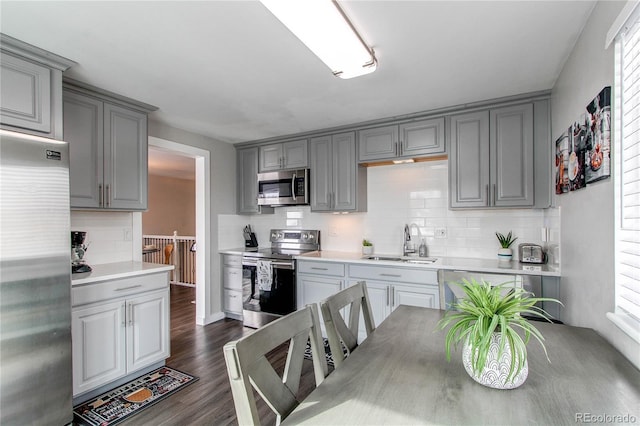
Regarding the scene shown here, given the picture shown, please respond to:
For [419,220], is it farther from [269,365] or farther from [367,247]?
[269,365]

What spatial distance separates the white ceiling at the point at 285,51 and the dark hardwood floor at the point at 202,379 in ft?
7.75

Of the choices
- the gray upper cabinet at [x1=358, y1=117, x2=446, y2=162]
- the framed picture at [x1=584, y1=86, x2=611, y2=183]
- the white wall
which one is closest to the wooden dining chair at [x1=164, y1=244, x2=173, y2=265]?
the gray upper cabinet at [x1=358, y1=117, x2=446, y2=162]

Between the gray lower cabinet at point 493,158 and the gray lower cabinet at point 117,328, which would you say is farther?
the gray lower cabinet at point 493,158

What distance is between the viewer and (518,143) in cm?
275

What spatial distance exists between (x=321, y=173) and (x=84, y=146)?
225 cm

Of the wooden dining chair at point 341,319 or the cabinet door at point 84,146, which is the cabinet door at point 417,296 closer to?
the wooden dining chair at point 341,319

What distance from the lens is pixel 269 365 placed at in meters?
0.97

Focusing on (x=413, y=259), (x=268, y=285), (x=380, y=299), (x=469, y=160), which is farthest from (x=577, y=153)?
(x=268, y=285)

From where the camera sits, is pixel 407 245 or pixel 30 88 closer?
pixel 30 88

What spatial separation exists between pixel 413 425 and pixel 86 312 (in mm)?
2366

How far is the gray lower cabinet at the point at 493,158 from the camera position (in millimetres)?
2725

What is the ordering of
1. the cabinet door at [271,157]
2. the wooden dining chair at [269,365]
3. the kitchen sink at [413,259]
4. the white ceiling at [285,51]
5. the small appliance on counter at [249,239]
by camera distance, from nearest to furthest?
the wooden dining chair at [269,365] → the white ceiling at [285,51] → the kitchen sink at [413,259] → the cabinet door at [271,157] → the small appliance on counter at [249,239]

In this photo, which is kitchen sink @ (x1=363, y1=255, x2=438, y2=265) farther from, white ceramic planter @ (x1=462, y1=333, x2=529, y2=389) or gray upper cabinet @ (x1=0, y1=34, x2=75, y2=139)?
gray upper cabinet @ (x1=0, y1=34, x2=75, y2=139)


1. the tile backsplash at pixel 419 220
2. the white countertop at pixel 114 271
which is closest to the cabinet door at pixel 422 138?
the tile backsplash at pixel 419 220
